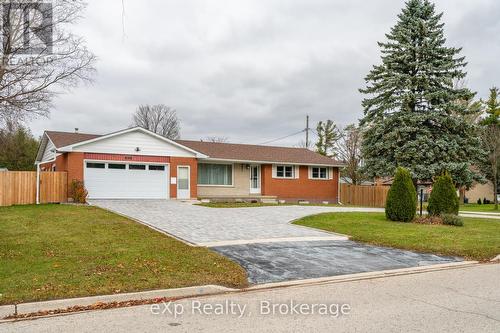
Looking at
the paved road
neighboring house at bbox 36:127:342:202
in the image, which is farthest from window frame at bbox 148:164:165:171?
the paved road

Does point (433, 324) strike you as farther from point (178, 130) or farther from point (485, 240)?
point (178, 130)

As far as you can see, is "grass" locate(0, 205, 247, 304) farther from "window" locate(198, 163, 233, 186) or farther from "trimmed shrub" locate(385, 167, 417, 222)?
"window" locate(198, 163, 233, 186)

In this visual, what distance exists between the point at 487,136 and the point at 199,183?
23.7 m

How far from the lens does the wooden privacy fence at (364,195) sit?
101ft

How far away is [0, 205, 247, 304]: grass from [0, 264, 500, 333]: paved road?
33.5 inches

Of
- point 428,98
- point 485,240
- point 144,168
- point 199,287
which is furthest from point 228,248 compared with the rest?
point 428,98

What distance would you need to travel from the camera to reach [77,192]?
22312 millimetres

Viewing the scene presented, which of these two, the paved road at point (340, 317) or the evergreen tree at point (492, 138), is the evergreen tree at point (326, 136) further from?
the paved road at point (340, 317)

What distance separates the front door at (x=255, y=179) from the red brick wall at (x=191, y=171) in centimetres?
508

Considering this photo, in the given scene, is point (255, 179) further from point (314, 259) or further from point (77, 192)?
point (314, 259)

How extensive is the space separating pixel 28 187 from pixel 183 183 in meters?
8.47

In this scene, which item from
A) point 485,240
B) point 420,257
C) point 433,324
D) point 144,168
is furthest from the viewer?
point 144,168

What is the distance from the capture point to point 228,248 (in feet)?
34.0

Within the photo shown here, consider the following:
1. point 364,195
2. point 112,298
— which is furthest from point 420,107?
point 112,298
